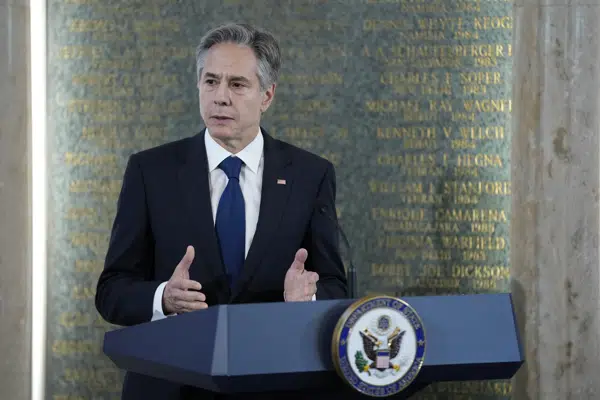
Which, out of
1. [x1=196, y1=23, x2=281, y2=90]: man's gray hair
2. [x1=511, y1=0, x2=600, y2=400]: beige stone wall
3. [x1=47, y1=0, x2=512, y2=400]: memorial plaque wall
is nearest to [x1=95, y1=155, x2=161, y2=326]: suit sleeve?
[x1=196, y1=23, x2=281, y2=90]: man's gray hair

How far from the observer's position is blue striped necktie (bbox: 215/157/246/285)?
7.14 ft

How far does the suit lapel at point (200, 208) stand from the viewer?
213 centimetres

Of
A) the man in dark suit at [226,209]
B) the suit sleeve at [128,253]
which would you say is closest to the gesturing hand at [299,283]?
the man in dark suit at [226,209]

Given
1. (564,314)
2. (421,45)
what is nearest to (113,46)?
(421,45)

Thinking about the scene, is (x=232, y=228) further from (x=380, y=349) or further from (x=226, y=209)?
(x=380, y=349)

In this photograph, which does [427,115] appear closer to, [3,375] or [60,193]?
[60,193]

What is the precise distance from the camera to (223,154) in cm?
231

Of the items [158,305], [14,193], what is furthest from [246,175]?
[14,193]

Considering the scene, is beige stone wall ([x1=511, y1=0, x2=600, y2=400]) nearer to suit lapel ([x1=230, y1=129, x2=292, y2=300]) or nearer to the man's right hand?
suit lapel ([x1=230, y1=129, x2=292, y2=300])

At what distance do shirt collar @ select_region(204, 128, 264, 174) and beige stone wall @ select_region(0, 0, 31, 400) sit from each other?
7.62 ft

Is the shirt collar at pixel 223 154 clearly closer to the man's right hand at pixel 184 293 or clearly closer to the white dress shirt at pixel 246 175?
the white dress shirt at pixel 246 175

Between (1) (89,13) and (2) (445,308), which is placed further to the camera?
(1) (89,13)

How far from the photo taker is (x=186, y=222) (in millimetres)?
2188

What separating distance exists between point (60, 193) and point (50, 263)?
0.36 m
